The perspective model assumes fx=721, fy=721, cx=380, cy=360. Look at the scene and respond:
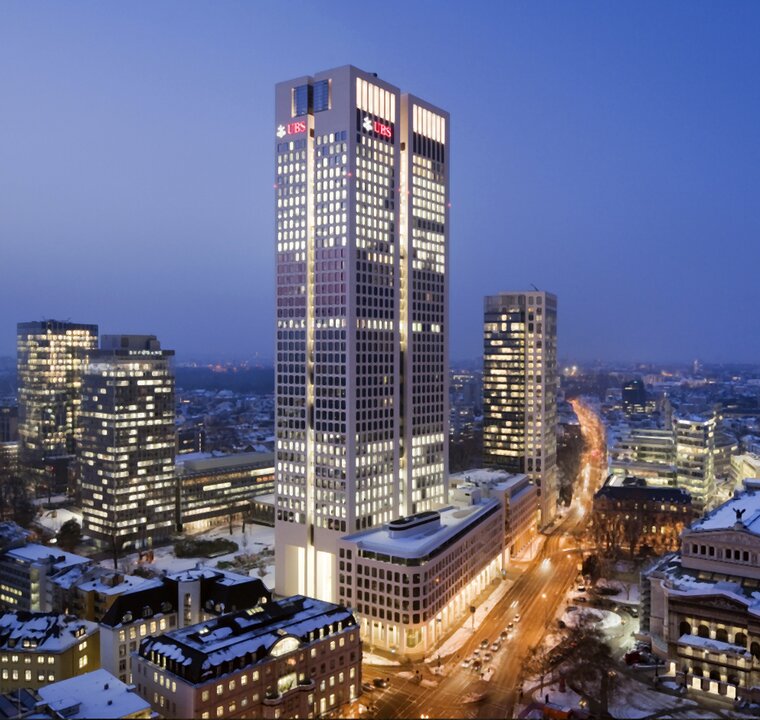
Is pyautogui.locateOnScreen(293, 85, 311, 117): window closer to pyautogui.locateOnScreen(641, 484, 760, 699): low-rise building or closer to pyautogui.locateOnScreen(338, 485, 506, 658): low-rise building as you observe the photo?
pyautogui.locateOnScreen(338, 485, 506, 658): low-rise building

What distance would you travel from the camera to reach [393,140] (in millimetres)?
108000

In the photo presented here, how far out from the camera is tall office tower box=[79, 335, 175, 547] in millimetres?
131500

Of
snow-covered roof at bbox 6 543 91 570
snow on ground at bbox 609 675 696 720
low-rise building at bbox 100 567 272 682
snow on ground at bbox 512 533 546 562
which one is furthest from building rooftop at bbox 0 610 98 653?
snow on ground at bbox 512 533 546 562

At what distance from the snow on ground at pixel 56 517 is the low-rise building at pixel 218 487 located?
2162 cm

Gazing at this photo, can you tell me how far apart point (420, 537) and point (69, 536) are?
73.1m

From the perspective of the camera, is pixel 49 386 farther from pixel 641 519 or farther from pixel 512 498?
pixel 641 519

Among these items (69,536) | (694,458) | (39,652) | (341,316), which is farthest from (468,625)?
(694,458)

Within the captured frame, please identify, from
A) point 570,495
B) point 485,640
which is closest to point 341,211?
point 485,640

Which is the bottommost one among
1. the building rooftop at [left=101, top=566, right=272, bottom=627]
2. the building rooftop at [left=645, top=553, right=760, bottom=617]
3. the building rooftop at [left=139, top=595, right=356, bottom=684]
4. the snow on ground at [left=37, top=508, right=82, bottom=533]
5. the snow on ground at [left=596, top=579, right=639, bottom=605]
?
the snow on ground at [left=596, top=579, right=639, bottom=605]

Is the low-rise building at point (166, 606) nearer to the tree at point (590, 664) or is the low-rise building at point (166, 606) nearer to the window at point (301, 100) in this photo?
the tree at point (590, 664)

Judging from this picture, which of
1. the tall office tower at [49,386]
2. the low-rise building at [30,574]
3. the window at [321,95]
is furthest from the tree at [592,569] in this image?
the tall office tower at [49,386]

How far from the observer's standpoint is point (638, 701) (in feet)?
227

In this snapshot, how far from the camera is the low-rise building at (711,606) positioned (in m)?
72.3

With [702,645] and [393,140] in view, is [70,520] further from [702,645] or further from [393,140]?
[702,645]
